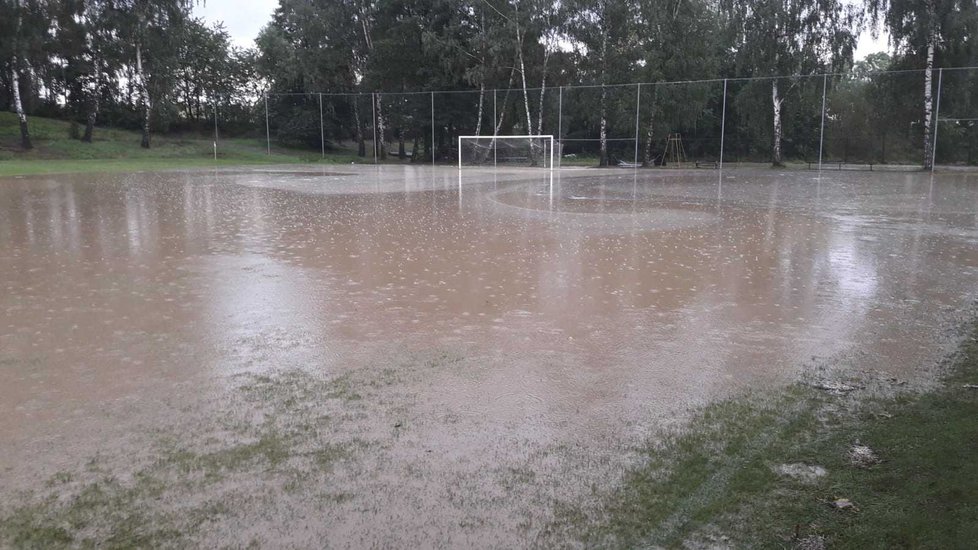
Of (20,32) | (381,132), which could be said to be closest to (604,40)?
(381,132)

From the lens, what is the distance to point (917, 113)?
25.9 meters

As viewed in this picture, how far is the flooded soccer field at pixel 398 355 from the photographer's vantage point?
2553 mm

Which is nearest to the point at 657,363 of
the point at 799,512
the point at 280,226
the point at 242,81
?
the point at 799,512

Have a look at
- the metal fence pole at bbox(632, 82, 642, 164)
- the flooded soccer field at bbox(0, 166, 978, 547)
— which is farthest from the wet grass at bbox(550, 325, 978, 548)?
the metal fence pole at bbox(632, 82, 642, 164)

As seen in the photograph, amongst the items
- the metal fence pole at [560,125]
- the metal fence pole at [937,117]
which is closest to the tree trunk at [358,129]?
the metal fence pole at [560,125]

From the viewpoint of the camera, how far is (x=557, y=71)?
3148cm

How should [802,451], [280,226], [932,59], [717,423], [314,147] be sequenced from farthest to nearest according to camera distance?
[314,147] → [932,59] → [280,226] → [717,423] → [802,451]

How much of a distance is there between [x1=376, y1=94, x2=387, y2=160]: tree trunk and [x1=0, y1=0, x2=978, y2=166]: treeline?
10 centimetres

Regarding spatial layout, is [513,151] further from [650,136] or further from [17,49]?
[17,49]

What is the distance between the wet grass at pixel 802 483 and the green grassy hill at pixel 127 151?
25.0 meters

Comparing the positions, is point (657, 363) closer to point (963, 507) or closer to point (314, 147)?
point (963, 507)

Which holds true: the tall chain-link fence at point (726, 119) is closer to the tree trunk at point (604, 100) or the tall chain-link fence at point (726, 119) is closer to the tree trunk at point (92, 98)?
the tree trunk at point (604, 100)

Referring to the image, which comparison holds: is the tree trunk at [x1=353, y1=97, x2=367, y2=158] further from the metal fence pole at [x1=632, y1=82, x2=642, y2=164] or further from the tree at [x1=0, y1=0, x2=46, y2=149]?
the metal fence pole at [x1=632, y1=82, x2=642, y2=164]

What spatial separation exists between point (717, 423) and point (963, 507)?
0.99 meters
